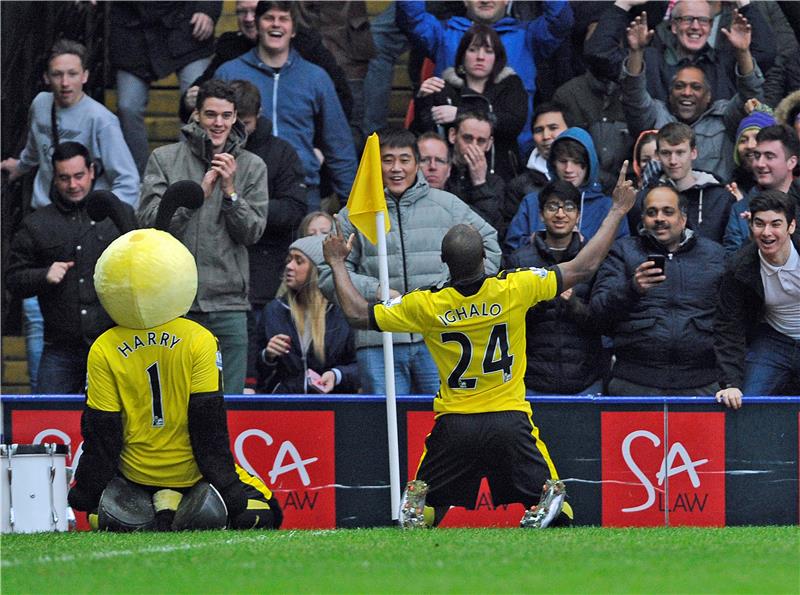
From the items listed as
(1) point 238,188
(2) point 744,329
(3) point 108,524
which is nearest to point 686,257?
(2) point 744,329

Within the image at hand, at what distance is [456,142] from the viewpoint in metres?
11.6

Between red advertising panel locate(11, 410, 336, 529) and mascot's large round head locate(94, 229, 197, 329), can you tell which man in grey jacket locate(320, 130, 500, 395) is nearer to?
red advertising panel locate(11, 410, 336, 529)

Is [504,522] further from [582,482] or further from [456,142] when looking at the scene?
[456,142]

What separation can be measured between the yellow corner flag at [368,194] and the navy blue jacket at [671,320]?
1.65 meters

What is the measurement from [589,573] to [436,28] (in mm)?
6899

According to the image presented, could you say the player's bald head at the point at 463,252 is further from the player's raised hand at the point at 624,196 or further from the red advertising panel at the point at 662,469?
the red advertising panel at the point at 662,469

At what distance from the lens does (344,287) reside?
898 centimetres

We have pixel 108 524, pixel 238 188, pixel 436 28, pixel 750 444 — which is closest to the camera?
pixel 108 524

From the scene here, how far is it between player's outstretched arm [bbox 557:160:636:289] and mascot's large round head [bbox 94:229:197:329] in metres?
2.19

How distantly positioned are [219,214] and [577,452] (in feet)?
9.90

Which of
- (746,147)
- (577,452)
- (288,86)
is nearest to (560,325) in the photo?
(577,452)

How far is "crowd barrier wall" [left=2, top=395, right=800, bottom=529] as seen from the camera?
9.88 metres

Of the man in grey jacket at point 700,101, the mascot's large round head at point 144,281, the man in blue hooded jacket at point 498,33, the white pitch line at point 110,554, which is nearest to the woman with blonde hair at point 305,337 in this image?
the man in blue hooded jacket at point 498,33

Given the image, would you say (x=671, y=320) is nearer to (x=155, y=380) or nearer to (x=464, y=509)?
(x=464, y=509)
